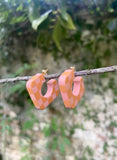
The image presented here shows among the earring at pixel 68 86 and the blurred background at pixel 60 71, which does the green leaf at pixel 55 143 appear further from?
the earring at pixel 68 86

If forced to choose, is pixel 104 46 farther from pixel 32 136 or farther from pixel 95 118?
pixel 32 136

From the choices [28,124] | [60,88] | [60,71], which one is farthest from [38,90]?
[28,124]

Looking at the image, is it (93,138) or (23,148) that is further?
(23,148)

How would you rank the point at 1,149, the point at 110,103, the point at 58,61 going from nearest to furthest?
the point at 110,103 → the point at 58,61 → the point at 1,149

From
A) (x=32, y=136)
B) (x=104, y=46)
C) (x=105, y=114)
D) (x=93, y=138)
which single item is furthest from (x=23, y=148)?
(x=104, y=46)

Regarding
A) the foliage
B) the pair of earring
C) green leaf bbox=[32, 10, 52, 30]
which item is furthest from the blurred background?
the pair of earring

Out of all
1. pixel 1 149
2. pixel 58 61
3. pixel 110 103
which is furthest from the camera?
pixel 1 149

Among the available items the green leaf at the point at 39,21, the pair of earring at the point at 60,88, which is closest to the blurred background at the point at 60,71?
the green leaf at the point at 39,21
